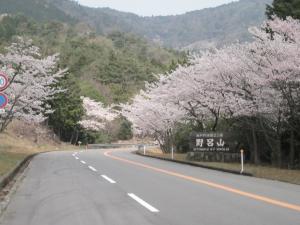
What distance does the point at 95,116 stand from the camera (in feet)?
233

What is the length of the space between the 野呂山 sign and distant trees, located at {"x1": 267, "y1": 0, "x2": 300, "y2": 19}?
755 cm

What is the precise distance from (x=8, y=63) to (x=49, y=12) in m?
157

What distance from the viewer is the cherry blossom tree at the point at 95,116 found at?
68.2 m

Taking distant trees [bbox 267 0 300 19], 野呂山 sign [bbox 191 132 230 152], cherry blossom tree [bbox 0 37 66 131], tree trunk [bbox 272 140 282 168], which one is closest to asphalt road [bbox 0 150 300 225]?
tree trunk [bbox 272 140 282 168]

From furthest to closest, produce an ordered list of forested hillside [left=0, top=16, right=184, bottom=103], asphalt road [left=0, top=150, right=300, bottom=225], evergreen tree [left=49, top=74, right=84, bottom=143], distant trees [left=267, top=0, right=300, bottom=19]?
forested hillside [left=0, top=16, right=184, bottom=103]
evergreen tree [left=49, top=74, right=84, bottom=143]
distant trees [left=267, top=0, right=300, bottom=19]
asphalt road [left=0, top=150, right=300, bottom=225]

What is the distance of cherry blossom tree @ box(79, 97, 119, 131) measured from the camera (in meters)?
68.2

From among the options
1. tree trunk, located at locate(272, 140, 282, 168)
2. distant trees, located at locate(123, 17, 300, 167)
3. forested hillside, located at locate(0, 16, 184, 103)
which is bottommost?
tree trunk, located at locate(272, 140, 282, 168)

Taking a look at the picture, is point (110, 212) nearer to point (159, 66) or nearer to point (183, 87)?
point (183, 87)

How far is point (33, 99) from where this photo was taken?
32.1m

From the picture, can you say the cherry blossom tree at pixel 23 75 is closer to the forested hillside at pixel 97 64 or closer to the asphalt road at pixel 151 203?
the asphalt road at pixel 151 203

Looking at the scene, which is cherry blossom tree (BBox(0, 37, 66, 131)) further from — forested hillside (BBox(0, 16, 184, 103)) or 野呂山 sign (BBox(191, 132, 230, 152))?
forested hillside (BBox(0, 16, 184, 103))

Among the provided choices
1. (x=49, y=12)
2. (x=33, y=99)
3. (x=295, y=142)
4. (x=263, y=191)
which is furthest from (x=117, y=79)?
(x=49, y=12)

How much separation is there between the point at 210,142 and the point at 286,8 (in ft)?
29.2

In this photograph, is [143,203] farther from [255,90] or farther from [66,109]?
[66,109]
